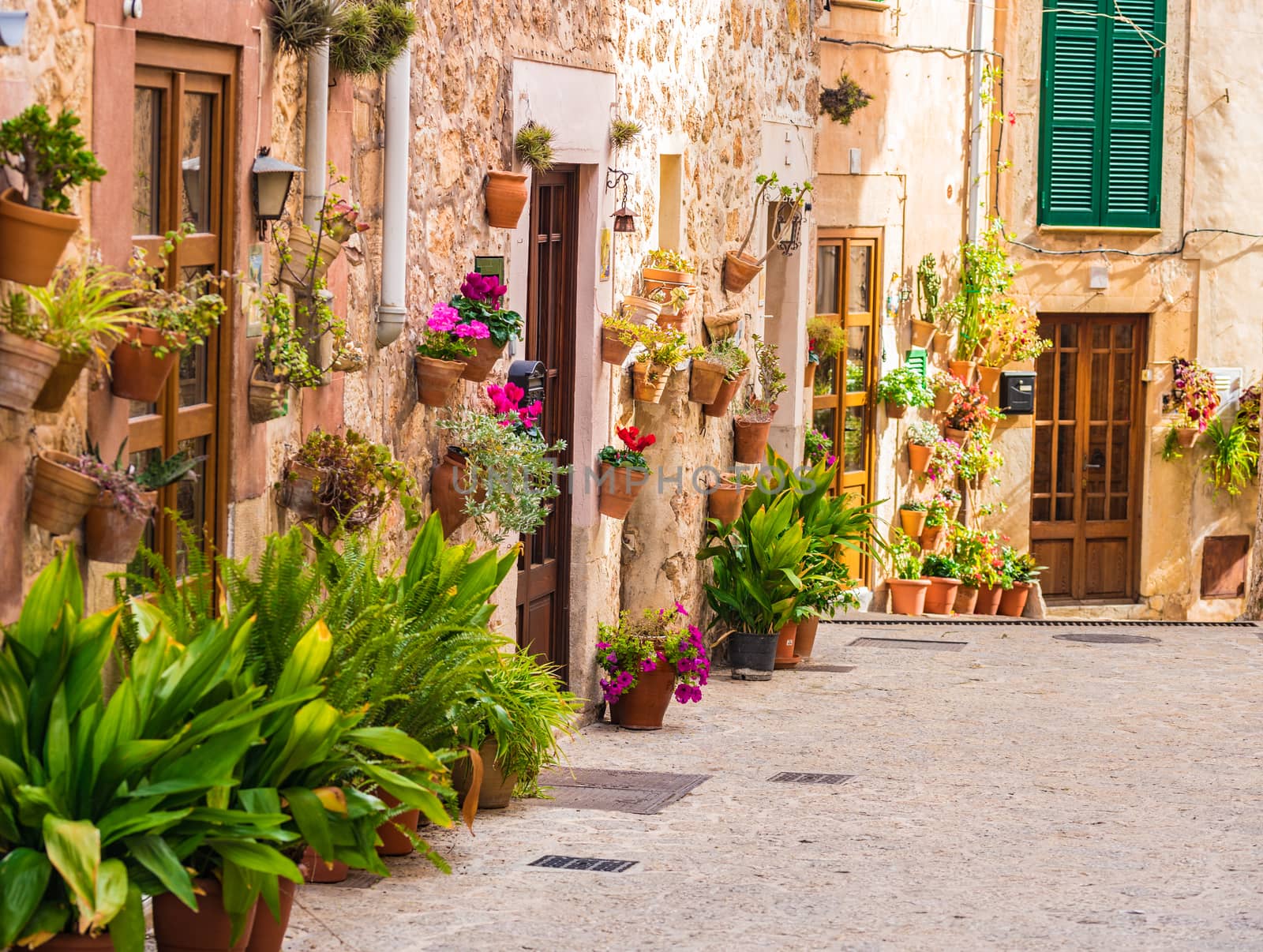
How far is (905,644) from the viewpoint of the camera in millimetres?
10766

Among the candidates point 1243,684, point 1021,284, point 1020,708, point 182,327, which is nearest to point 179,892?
point 182,327

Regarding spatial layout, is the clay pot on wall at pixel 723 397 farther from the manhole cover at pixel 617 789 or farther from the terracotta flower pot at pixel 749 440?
the manhole cover at pixel 617 789

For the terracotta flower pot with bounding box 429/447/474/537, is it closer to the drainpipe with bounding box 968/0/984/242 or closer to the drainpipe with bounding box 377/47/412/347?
the drainpipe with bounding box 377/47/412/347

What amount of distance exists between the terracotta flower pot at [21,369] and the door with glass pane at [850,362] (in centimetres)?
864

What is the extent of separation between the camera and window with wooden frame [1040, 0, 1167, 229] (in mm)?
14500

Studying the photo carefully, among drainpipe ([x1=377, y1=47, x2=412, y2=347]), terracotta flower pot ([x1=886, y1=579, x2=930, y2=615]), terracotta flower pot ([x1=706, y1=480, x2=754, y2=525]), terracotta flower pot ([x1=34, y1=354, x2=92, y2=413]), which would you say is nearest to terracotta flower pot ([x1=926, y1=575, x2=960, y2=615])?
terracotta flower pot ([x1=886, y1=579, x2=930, y2=615])

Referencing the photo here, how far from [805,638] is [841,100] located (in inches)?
162

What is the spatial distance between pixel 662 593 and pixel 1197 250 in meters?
7.59

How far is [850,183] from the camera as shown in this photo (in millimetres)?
12336

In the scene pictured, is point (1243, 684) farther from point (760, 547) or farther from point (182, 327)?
point (182, 327)

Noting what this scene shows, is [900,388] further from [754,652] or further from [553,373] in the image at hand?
[553,373]

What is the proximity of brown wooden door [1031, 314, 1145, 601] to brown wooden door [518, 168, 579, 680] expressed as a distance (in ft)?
25.1

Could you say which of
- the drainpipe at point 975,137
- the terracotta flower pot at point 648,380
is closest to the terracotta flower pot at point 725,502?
the terracotta flower pot at point 648,380

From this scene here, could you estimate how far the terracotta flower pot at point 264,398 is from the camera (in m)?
4.78
